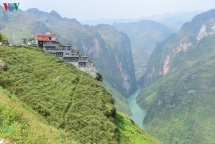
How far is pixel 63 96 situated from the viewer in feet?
165

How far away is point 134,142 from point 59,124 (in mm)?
20385

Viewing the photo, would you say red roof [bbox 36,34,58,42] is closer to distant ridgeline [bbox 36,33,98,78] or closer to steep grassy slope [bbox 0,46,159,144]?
distant ridgeline [bbox 36,33,98,78]

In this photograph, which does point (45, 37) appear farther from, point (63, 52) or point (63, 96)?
point (63, 96)

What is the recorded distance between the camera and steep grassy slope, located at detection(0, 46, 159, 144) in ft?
141

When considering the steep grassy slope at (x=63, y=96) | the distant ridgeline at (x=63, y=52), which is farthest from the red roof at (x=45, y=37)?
the steep grassy slope at (x=63, y=96)

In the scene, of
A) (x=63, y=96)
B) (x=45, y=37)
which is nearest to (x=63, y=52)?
(x=45, y=37)

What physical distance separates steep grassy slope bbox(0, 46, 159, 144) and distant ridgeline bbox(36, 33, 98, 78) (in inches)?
462

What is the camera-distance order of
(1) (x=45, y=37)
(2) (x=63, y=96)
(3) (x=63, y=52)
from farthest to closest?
(3) (x=63, y=52) < (1) (x=45, y=37) < (2) (x=63, y=96)

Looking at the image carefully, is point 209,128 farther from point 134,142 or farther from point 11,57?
point 11,57

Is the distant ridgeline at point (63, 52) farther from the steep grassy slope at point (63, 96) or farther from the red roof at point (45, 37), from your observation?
the steep grassy slope at point (63, 96)

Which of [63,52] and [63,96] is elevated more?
[63,52]

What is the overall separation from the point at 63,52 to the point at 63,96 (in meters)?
31.0

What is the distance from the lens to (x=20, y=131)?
15.7 m

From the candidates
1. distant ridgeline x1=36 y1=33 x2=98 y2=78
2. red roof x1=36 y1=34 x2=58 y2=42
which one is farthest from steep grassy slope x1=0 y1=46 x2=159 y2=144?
red roof x1=36 y1=34 x2=58 y2=42
